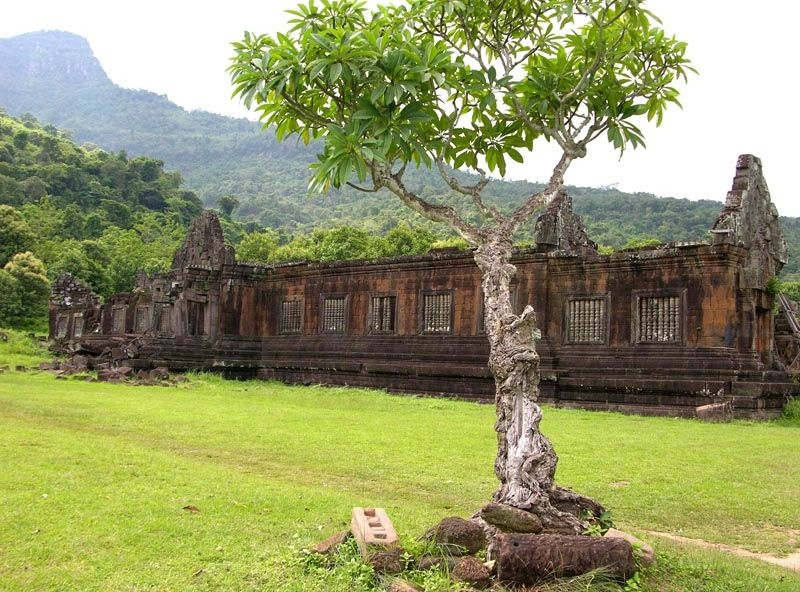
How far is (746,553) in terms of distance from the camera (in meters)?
7.01

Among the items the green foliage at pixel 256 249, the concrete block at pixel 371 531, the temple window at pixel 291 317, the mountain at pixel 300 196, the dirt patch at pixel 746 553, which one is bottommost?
the dirt patch at pixel 746 553

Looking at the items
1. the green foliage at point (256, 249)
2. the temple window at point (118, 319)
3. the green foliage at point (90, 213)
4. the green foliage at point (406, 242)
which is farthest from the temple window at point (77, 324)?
the green foliage at point (256, 249)

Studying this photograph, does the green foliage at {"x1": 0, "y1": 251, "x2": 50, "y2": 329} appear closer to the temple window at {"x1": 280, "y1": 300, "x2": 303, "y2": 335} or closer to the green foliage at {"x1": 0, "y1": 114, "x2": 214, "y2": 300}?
the green foliage at {"x1": 0, "y1": 114, "x2": 214, "y2": 300}

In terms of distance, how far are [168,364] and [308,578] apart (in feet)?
77.0

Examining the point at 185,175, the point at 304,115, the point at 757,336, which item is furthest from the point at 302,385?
the point at 185,175

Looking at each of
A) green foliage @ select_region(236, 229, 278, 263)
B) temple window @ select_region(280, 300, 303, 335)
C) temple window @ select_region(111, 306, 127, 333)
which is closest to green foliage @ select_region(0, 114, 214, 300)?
green foliage @ select_region(236, 229, 278, 263)

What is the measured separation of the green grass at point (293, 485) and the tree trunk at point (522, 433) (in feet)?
2.50

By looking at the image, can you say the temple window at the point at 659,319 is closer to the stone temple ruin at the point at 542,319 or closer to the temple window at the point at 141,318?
the stone temple ruin at the point at 542,319

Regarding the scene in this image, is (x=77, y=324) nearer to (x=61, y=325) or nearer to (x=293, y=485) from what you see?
(x=61, y=325)

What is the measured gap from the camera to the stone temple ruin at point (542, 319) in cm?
1903

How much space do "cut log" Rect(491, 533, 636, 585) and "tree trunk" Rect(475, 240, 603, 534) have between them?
0.49 m

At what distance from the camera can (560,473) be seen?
1006cm

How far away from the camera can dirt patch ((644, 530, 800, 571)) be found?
679 cm

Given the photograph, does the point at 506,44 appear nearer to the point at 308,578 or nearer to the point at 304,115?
the point at 304,115
